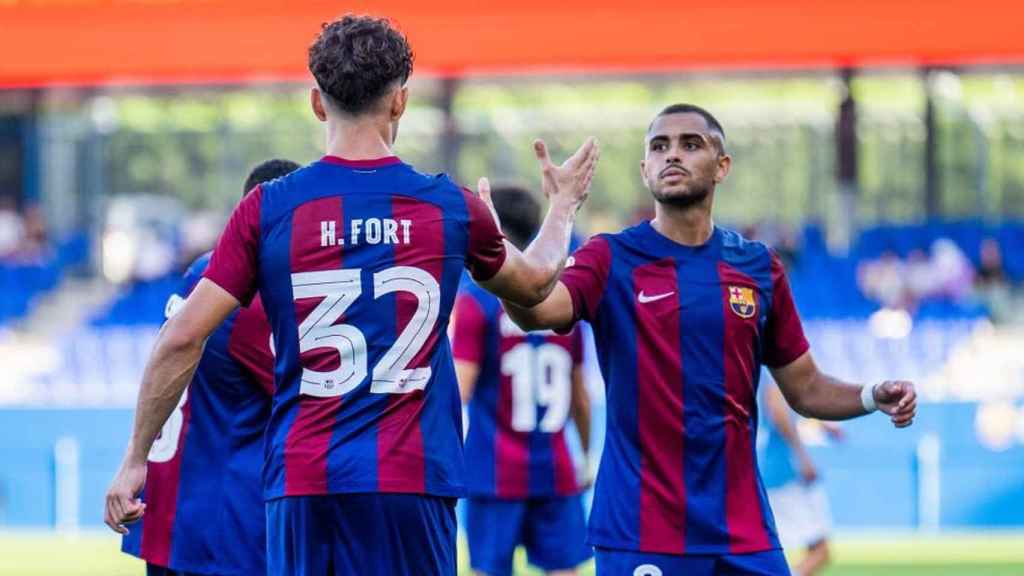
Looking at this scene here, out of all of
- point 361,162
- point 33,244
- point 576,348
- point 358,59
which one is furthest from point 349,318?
point 33,244

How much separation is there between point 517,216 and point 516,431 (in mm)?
933

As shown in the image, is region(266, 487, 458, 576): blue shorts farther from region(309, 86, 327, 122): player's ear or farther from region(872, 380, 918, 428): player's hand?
region(872, 380, 918, 428): player's hand

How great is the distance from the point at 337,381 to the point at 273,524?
414mm

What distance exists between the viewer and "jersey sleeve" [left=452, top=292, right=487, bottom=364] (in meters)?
7.46

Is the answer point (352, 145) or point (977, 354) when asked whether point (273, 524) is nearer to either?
point (352, 145)

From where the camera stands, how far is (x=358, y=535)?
4.32 m

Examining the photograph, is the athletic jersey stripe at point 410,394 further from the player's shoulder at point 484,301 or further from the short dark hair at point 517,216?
the player's shoulder at point 484,301

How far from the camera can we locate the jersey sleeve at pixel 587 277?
533cm

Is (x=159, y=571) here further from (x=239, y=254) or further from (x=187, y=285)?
(x=239, y=254)

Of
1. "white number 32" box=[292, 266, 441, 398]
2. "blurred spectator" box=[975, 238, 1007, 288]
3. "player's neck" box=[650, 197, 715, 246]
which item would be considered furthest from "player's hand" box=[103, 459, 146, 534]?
"blurred spectator" box=[975, 238, 1007, 288]

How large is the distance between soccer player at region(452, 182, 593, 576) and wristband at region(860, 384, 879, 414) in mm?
2173

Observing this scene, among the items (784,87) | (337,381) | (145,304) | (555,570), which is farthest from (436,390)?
(784,87)

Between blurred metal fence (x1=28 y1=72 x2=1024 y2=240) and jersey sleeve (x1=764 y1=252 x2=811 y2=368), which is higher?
blurred metal fence (x1=28 y1=72 x2=1024 y2=240)

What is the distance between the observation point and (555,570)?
7633 mm
